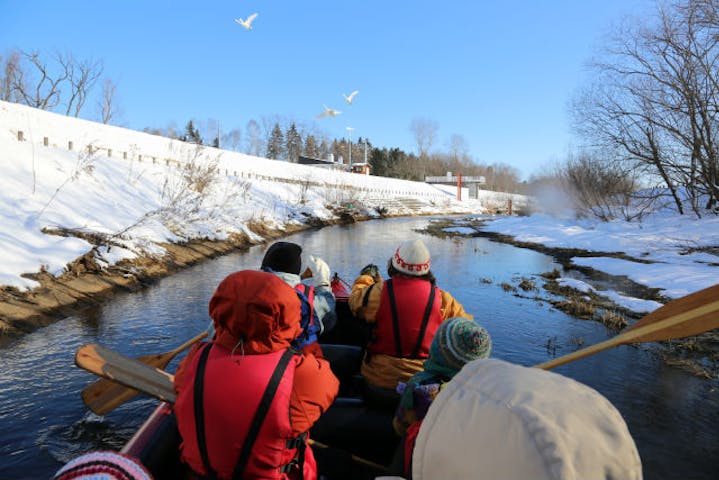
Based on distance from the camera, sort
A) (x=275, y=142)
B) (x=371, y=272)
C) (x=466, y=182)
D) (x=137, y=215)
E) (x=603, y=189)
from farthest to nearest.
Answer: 1. (x=275, y=142)
2. (x=466, y=182)
3. (x=603, y=189)
4. (x=137, y=215)
5. (x=371, y=272)

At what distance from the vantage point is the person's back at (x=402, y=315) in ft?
9.97

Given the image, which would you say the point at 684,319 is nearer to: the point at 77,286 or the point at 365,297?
the point at 365,297

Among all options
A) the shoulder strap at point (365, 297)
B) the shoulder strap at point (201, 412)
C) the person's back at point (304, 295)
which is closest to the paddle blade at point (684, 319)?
the shoulder strap at point (365, 297)

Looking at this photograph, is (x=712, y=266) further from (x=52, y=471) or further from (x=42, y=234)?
(x=42, y=234)

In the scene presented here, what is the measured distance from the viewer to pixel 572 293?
9.47 meters

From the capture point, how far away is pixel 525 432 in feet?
2.42

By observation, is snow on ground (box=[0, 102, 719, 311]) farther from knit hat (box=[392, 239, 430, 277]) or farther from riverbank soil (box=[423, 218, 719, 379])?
knit hat (box=[392, 239, 430, 277])

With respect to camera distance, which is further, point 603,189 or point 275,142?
point 275,142

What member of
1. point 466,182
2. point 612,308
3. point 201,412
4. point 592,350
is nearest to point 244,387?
point 201,412

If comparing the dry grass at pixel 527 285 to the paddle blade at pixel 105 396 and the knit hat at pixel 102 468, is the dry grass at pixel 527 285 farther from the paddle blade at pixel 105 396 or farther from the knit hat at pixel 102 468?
the knit hat at pixel 102 468

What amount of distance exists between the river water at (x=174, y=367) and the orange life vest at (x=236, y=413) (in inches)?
110

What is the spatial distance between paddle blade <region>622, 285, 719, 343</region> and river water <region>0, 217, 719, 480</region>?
2266 millimetres

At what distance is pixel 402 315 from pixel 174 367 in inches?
155

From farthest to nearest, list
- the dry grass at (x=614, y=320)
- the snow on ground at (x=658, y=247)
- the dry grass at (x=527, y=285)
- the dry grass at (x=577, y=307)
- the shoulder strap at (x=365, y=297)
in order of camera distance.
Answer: the dry grass at (x=527, y=285), the snow on ground at (x=658, y=247), the dry grass at (x=577, y=307), the dry grass at (x=614, y=320), the shoulder strap at (x=365, y=297)
